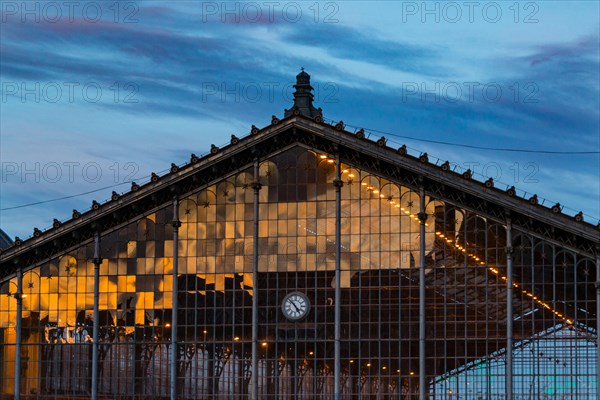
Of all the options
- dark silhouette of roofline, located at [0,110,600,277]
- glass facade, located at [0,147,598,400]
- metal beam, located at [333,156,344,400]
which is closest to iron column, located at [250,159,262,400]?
glass facade, located at [0,147,598,400]

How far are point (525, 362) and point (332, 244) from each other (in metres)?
13.6

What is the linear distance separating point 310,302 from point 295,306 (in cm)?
99

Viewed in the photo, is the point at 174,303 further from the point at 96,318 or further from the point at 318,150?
the point at 318,150

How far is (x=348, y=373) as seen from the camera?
9144 centimetres

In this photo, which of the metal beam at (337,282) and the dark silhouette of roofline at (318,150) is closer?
the dark silhouette of roofline at (318,150)

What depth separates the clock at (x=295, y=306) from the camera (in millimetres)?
92562

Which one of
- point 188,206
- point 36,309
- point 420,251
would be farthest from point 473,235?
point 36,309

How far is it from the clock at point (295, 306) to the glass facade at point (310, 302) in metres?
0.27

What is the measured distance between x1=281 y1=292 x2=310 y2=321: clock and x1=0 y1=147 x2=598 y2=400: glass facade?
0.88 ft

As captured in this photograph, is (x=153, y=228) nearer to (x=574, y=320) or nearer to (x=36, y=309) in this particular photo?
(x=36, y=309)

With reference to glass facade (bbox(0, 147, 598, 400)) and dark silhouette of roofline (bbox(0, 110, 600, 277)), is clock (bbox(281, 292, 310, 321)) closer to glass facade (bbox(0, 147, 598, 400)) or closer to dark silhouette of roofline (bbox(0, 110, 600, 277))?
glass facade (bbox(0, 147, 598, 400))

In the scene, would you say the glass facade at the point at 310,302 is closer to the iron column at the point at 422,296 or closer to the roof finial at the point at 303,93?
the iron column at the point at 422,296

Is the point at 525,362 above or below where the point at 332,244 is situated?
below

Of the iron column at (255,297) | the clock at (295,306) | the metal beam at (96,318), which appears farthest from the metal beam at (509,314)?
the metal beam at (96,318)
